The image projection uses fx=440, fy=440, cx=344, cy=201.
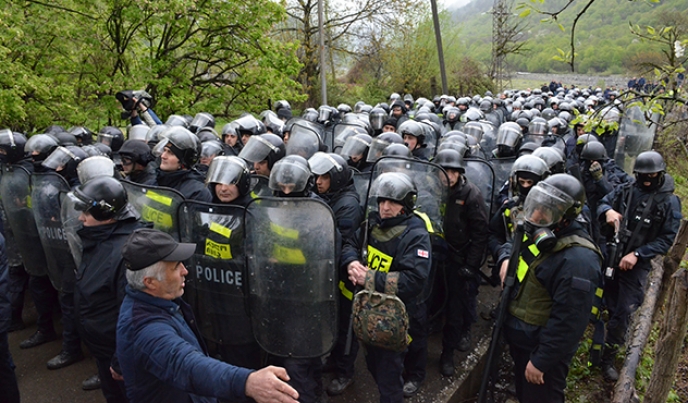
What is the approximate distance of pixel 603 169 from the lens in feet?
18.2

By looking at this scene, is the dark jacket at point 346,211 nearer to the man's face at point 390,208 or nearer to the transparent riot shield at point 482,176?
the man's face at point 390,208

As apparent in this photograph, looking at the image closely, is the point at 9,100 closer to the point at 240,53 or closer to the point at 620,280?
the point at 240,53

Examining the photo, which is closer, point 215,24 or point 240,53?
point 215,24

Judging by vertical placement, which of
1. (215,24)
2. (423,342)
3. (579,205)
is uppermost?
(215,24)

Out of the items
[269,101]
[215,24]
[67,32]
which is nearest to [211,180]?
[67,32]

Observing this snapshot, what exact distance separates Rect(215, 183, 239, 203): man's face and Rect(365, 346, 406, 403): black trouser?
5.29 feet

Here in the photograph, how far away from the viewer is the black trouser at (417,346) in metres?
3.58

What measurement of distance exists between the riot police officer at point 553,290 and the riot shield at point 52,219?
155 inches

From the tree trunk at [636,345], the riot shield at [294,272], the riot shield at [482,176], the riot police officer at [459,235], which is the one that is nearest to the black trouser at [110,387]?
the riot shield at [294,272]

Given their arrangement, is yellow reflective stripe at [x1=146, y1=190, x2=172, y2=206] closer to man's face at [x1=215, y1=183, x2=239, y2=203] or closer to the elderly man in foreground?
man's face at [x1=215, y1=183, x2=239, y2=203]

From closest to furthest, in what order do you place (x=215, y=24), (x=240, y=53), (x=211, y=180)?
(x=211, y=180), (x=215, y=24), (x=240, y=53)

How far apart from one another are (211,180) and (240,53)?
8848 millimetres

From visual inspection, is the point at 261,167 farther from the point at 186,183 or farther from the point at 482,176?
the point at 482,176

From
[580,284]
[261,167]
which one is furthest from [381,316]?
[261,167]
